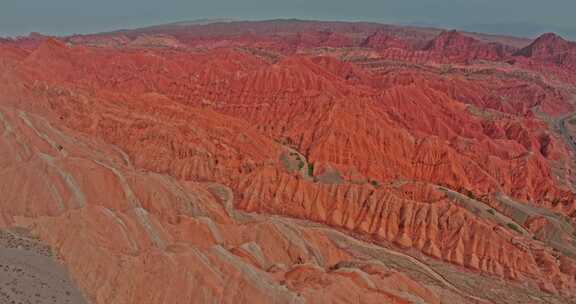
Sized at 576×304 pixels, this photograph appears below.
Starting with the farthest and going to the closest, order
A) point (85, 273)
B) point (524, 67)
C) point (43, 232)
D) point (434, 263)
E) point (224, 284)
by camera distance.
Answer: point (524, 67) < point (434, 263) < point (43, 232) < point (85, 273) < point (224, 284)

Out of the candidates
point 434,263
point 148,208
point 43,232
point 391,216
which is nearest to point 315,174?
point 391,216

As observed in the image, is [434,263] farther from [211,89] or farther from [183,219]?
[211,89]

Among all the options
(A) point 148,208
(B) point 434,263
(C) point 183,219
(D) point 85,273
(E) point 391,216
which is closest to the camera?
(D) point 85,273

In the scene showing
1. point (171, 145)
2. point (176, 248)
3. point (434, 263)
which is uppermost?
point (176, 248)

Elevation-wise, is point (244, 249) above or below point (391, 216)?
above

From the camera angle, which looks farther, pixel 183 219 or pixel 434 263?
pixel 434 263

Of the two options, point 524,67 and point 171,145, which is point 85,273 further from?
point 524,67
